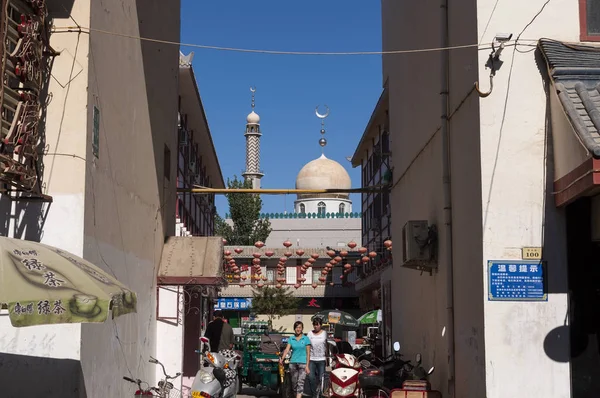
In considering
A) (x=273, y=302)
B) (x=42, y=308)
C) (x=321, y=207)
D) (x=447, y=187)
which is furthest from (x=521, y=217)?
(x=321, y=207)

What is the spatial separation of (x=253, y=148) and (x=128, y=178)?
85.6 metres

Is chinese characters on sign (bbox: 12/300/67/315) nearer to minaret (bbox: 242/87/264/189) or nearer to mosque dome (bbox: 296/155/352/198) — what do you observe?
mosque dome (bbox: 296/155/352/198)

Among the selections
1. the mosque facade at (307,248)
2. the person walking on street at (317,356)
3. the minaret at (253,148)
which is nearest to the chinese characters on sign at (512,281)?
the person walking on street at (317,356)

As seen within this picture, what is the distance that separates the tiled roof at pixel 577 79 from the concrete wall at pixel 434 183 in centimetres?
106

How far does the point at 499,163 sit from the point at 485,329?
83.4 inches

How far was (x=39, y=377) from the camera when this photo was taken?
1010 centimetres

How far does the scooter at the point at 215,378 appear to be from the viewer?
1232cm

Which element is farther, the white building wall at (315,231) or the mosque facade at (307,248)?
the white building wall at (315,231)

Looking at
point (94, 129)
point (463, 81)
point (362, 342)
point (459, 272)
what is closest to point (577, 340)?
point (459, 272)

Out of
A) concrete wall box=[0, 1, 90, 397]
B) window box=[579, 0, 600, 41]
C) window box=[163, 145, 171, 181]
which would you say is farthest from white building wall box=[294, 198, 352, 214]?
concrete wall box=[0, 1, 90, 397]

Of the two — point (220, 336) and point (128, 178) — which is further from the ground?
point (128, 178)

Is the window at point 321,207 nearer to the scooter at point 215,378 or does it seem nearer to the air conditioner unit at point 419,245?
the air conditioner unit at point 419,245

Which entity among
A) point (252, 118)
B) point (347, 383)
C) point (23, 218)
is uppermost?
point (252, 118)

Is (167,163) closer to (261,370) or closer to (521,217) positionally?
(261,370)
